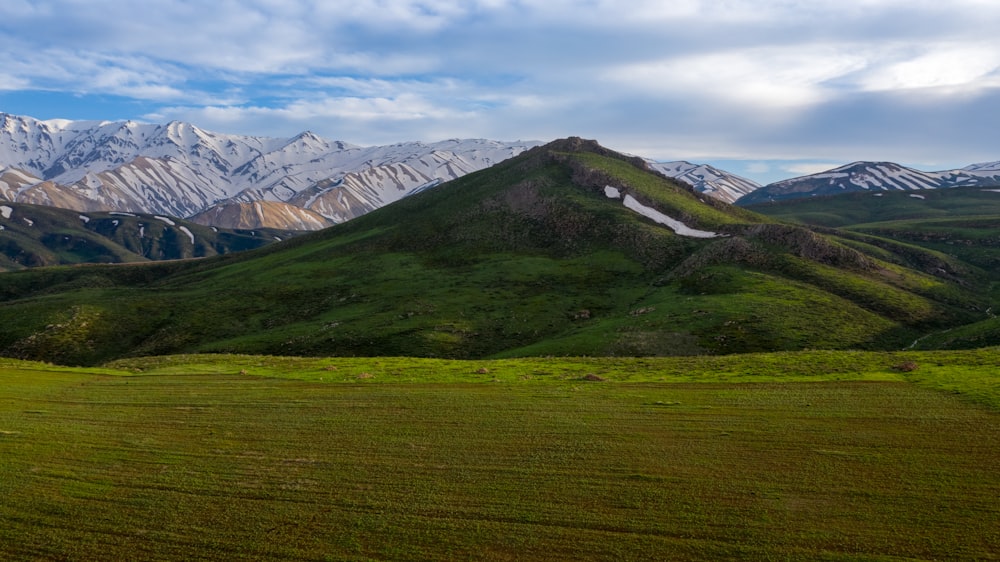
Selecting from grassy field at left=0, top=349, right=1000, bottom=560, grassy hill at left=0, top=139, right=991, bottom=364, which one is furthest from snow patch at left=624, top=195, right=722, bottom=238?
grassy field at left=0, top=349, right=1000, bottom=560

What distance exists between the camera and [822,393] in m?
37.8

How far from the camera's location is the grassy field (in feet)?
67.0

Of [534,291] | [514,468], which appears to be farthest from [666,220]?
[514,468]

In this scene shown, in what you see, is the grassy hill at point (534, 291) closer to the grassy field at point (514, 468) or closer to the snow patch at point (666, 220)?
the snow patch at point (666, 220)

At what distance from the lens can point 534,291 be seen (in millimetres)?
99062

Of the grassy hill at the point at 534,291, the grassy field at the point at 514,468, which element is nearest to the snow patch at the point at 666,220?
the grassy hill at the point at 534,291

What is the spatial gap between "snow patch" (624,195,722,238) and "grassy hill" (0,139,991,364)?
145 cm

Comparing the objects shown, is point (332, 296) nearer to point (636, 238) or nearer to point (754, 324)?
point (636, 238)

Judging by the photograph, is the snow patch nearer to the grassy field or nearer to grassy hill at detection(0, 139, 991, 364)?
grassy hill at detection(0, 139, 991, 364)

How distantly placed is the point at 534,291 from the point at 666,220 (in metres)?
42.3

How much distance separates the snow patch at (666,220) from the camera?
388ft

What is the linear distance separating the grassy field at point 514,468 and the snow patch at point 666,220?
7536 cm

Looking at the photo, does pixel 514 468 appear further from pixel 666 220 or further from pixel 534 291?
pixel 666 220

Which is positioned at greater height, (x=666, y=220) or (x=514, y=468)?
(x=666, y=220)
